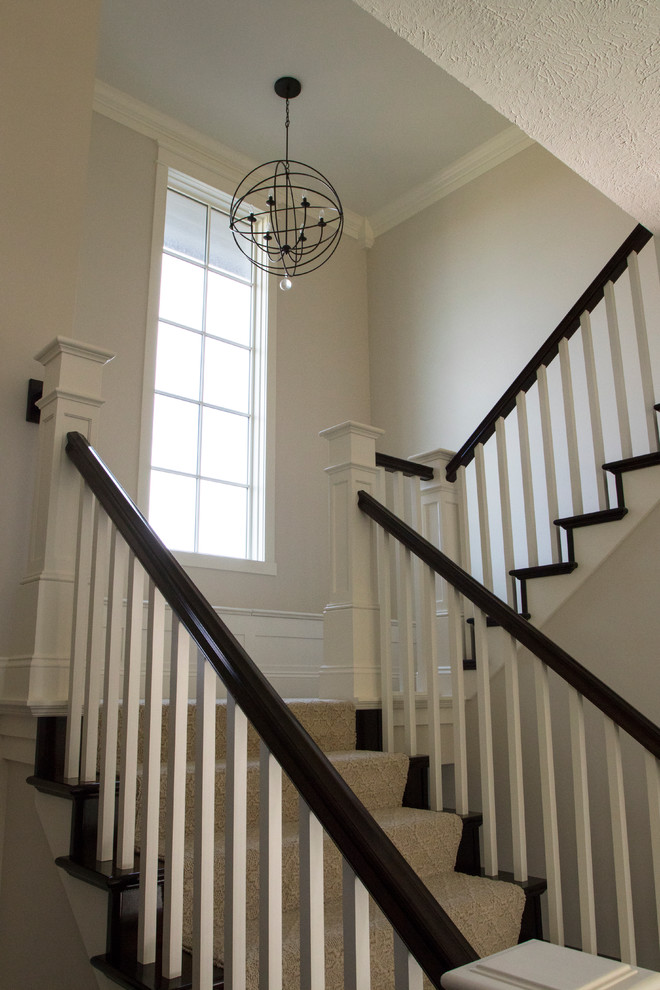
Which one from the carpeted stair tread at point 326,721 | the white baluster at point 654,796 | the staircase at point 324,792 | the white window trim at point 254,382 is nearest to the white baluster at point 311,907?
the staircase at point 324,792

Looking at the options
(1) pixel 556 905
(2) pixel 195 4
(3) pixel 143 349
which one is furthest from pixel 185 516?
(1) pixel 556 905

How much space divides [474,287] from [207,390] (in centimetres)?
205

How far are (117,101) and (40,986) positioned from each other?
197 inches

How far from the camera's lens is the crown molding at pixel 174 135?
17.0ft

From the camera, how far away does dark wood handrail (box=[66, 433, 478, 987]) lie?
3.70 ft

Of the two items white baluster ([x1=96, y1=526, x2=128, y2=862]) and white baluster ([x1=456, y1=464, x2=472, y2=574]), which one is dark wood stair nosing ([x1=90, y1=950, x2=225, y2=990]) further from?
white baluster ([x1=456, y1=464, x2=472, y2=574])

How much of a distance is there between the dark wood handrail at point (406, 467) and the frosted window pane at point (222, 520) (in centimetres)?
186

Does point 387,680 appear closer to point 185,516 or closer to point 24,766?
point 24,766

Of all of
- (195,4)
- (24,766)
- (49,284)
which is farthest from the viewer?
(195,4)

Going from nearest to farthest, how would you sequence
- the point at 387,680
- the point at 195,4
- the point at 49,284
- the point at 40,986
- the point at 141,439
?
the point at 40,986 < the point at 49,284 < the point at 387,680 < the point at 195,4 < the point at 141,439

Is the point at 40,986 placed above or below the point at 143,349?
below

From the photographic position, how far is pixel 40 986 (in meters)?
2.25

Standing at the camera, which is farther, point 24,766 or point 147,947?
point 24,766

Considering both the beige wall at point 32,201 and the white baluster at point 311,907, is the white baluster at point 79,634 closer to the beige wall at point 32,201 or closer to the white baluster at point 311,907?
the beige wall at point 32,201
